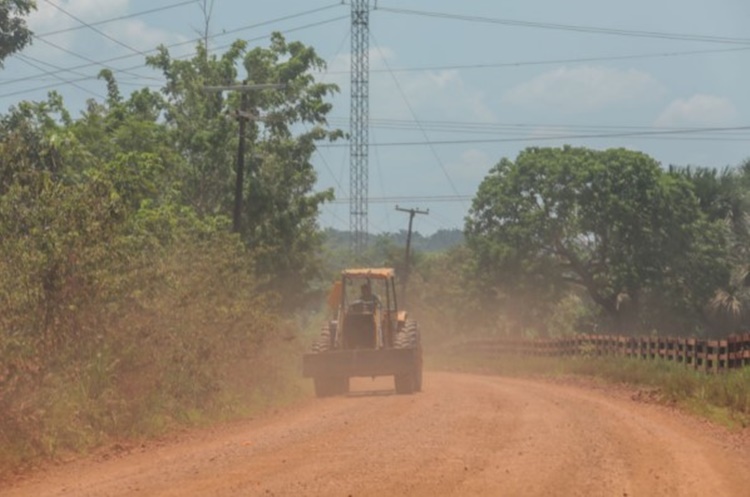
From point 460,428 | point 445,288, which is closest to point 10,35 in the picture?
point 460,428

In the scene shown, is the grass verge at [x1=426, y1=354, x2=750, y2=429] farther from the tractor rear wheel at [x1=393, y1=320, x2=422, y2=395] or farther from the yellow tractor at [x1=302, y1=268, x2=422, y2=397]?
the yellow tractor at [x1=302, y1=268, x2=422, y2=397]

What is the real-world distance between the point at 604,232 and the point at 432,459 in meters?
46.8

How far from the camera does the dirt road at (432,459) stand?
33.6 ft

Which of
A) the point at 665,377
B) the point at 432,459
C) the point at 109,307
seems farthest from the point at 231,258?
the point at 432,459

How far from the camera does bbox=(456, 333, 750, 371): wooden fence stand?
23.1 metres

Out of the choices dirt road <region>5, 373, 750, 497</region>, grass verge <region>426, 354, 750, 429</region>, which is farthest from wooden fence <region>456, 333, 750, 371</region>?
dirt road <region>5, 373, 750, 497</region>

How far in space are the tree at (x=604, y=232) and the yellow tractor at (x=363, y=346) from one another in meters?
A: 30.9

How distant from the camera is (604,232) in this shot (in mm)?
56969

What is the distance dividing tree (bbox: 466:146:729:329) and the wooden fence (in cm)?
910

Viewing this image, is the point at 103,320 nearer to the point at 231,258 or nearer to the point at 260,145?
the point at 231,258

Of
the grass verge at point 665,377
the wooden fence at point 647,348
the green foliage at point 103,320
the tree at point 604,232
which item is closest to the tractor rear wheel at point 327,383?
the green foliage at point 103,320

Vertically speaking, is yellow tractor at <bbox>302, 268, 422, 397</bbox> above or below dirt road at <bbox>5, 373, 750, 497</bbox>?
above

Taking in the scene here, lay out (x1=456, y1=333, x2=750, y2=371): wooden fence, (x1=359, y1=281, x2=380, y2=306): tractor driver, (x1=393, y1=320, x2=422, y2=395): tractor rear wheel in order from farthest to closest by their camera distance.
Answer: (x1=359, y1=281, x2=380, y2=306): tractor driver
(x1=393, y1=320, x2=422, y2=395): tractor rear wheel
(x1=456, y1=333, x2=750, y2=371): wooden fence

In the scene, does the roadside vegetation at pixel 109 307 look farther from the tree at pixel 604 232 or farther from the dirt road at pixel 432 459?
the tree at pixel 604 232
